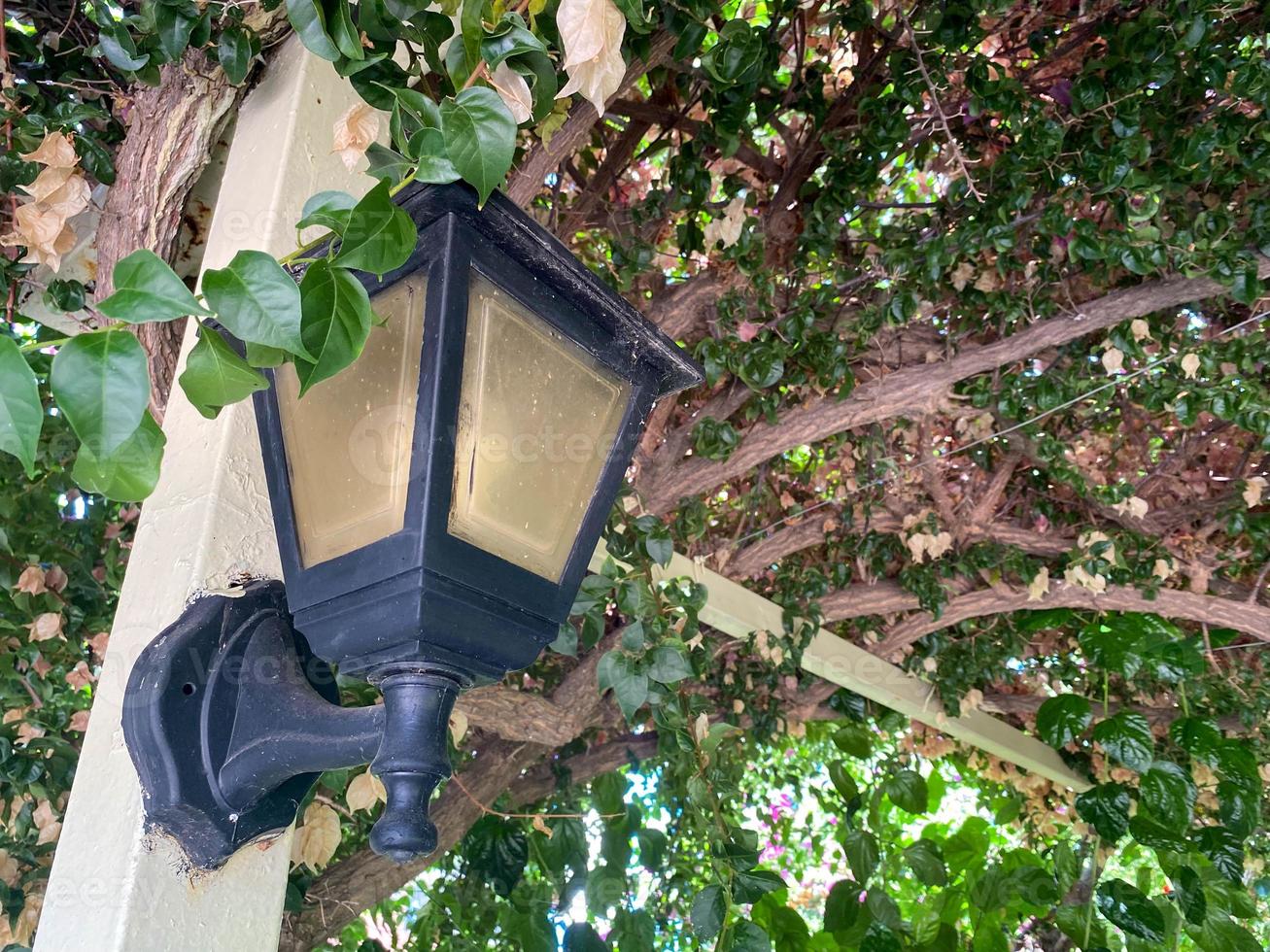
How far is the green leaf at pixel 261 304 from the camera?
485 millimetres

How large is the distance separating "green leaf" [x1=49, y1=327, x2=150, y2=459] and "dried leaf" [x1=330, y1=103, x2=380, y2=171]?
0.46 meters

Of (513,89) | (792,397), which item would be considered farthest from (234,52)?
(792,397)

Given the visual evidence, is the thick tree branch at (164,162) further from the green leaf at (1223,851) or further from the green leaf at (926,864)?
the green leaf at (1223,851)

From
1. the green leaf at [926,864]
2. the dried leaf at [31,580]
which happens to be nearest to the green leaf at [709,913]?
the dried leaf at [31,580]

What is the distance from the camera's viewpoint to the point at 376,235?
0.55 m

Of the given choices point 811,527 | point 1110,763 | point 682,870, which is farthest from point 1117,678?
point 682,870

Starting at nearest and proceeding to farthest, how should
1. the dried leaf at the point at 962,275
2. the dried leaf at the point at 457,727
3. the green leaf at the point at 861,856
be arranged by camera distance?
the dried leaf at the point at 457,727 → the dried leaf at the point at 962,275 → the green leaf at the point at 861,856

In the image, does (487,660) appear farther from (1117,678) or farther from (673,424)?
(1117,678)

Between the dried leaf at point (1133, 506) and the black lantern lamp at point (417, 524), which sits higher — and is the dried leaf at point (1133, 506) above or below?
above

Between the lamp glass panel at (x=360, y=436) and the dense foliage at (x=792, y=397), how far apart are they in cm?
7

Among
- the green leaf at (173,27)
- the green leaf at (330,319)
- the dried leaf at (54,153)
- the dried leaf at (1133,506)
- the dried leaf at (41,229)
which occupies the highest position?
the dried leaf at (1133,506)

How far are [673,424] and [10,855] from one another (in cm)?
153

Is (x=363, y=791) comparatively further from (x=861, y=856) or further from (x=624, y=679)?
(x=861, y=856)

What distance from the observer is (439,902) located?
2586 mm
